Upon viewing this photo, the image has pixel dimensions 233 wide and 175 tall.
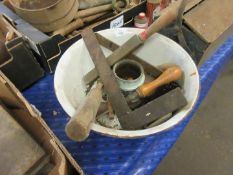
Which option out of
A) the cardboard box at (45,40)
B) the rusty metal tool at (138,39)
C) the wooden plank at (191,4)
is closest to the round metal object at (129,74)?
the rusty metal tool at (138,39)

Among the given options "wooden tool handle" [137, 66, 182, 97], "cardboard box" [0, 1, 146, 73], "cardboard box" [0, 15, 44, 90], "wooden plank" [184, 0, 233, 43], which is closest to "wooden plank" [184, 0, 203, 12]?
"wooden plank" [184, 0, 233, 43]

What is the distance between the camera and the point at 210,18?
0.71 metres

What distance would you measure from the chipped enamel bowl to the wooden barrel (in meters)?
0.11

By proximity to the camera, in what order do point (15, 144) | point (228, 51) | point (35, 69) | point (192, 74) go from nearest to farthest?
point (15, 144) → point (192, 74) → point (35, 69) → point (228, 51)

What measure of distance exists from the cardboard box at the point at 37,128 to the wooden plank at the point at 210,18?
462mm

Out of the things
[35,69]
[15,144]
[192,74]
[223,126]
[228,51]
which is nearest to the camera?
[15,144]

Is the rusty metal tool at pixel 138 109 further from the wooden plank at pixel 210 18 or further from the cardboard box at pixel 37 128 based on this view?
the wooden plank at pixel 210 18

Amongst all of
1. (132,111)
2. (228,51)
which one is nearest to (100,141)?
(132,111)

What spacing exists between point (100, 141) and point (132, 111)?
0.37ft

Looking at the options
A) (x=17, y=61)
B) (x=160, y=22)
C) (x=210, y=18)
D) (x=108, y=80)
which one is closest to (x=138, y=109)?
(x=108, y=80)

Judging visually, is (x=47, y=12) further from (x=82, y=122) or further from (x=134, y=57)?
(x=82, y=122)

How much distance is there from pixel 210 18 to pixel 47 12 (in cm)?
42

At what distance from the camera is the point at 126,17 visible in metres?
0.67

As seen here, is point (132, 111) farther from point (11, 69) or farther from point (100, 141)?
point (11, 69)
